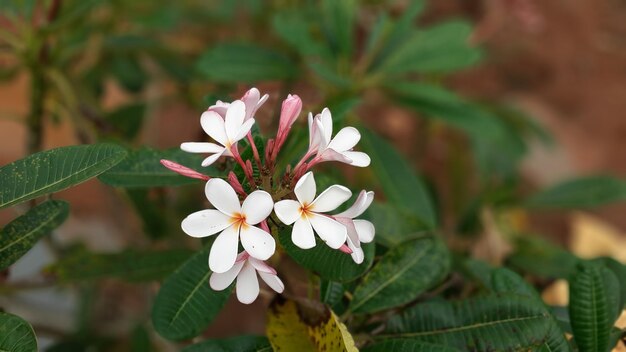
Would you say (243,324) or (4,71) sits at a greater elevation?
(4,71)

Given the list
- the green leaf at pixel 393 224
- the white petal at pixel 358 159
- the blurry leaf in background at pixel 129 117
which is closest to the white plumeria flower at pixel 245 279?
the white petal at pixel 358 159

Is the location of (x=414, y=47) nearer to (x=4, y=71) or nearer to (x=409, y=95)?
(x=409, y=95)

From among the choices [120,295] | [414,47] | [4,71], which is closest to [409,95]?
[414,47]

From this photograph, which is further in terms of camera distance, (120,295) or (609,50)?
(609,50)

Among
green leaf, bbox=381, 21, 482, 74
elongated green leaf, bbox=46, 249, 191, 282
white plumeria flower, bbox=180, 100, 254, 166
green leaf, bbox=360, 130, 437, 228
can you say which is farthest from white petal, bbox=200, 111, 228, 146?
green leaf, bbox=381, 21, 482, 74

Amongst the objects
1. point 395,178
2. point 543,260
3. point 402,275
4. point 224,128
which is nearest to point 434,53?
point 395,178

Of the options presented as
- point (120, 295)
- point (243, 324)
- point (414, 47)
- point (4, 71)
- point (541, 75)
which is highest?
point (414, 47)

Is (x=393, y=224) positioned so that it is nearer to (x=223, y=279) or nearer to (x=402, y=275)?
(x=402, y=275)
